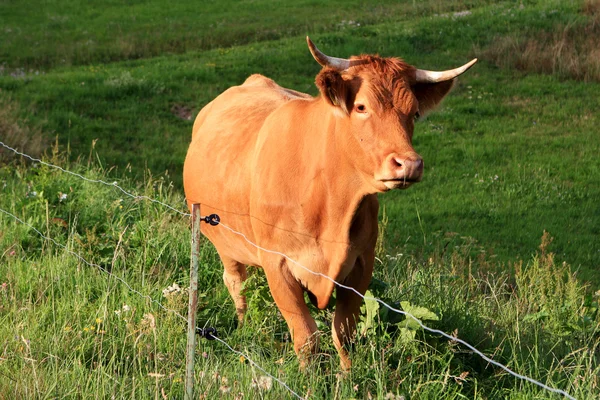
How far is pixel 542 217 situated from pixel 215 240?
6.69 metres

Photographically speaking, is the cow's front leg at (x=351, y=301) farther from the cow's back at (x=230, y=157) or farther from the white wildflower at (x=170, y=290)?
the white wildflower at (x=170, y=290)

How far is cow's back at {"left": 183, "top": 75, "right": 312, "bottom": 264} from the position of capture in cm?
613

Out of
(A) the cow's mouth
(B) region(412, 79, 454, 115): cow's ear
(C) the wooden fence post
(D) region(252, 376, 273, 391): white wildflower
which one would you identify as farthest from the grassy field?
(B) region(412, 79, 454, 115): cow's ear

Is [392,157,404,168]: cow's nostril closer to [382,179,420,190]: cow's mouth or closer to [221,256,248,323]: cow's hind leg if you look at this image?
[382,179,420,190]: cow's mouth

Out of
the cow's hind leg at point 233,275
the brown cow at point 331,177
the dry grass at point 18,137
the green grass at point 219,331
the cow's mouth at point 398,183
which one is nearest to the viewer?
the cow's mouth at point 398,183

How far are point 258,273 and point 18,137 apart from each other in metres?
7.78

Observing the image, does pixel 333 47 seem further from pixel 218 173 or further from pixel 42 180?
pixel 218 173

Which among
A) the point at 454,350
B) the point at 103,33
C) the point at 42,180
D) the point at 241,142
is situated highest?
the point at 241,142

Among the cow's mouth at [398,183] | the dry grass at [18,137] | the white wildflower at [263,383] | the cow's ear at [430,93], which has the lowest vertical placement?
the dry grass at [18,137]

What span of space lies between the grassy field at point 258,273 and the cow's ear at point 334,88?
138 cm

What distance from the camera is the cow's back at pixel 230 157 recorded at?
613 centimetres

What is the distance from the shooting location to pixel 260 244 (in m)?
5.66

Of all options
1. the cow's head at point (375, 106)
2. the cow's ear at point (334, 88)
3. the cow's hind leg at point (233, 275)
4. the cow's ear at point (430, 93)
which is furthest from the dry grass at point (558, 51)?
the cow's ear at point (334, 88)

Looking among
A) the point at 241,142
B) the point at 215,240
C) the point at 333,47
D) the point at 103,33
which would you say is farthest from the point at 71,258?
the point at 103,33
